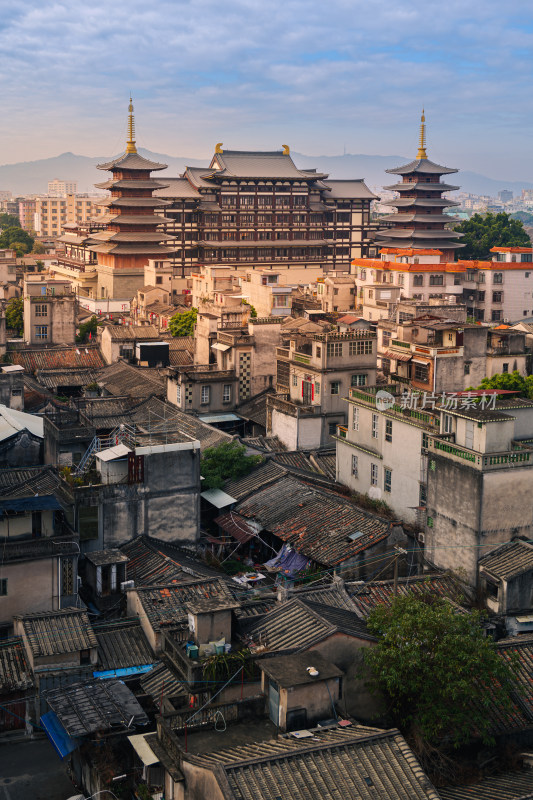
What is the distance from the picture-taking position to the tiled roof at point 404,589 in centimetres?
2448

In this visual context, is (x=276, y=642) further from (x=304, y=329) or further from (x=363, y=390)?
(x=304, y=329)

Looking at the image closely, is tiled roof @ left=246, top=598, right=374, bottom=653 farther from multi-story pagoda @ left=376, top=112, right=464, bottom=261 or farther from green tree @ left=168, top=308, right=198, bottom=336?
multi-story pagoda @ left=376, top=112, right=464, bottom=261

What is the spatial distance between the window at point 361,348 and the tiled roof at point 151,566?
16281mm

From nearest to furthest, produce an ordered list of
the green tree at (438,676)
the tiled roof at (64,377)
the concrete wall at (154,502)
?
the green tree at (438,676), the concrete wall at (154,502), the tiled roof at (64,377)

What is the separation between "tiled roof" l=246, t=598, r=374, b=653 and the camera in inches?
745

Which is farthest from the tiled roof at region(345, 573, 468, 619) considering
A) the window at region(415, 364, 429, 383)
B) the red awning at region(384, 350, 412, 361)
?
the red awning at region(384, 350, 412, 361)

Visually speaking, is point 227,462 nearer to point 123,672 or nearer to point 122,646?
point 122,646

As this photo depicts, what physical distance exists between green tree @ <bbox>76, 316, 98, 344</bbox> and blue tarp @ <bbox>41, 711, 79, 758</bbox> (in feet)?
157

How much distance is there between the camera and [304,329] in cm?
5547

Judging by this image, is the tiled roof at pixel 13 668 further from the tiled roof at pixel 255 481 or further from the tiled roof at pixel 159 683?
the tiled roof at pixel 255 481

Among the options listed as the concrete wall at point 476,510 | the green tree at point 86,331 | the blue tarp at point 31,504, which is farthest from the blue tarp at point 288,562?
the green tree at point 86,331

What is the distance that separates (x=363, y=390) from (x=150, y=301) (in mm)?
47933

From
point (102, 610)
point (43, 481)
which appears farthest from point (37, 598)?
point (43, 481)

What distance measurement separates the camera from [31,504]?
80.3ft
